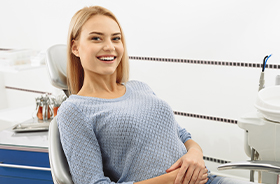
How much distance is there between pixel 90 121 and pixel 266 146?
88 centimetres

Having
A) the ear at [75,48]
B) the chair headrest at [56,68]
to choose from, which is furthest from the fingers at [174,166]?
the chair headrest at [56,68]

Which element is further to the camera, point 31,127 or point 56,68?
point 31,127

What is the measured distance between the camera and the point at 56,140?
4.46 ft

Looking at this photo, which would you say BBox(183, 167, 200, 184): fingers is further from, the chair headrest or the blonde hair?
the chair headrest

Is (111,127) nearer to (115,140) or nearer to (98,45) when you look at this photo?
(115,140)

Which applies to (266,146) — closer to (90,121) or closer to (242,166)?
(242,166)

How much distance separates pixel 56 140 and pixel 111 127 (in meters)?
0.23

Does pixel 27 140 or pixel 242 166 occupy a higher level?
pixel 242 166

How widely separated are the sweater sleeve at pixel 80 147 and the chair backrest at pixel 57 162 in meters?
0.03

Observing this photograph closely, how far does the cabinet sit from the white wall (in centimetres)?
111

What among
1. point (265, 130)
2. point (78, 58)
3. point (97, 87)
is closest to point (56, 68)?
point (78, 58)

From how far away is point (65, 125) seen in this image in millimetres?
1317

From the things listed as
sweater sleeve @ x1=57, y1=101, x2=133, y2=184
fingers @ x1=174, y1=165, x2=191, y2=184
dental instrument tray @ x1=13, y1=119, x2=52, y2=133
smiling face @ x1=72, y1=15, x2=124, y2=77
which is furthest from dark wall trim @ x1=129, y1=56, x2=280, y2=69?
sweater sleeve @ x1=57, y1=101, x2=133, y2=184

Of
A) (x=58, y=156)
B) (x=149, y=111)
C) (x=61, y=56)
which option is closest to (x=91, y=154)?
(x=58, y=156)
